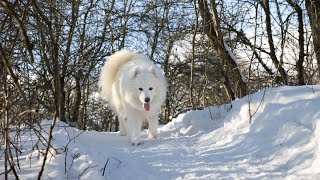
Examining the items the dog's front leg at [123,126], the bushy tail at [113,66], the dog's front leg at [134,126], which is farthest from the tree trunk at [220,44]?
the dog's front leg at [134,126]

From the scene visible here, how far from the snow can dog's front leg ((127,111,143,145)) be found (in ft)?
0.73

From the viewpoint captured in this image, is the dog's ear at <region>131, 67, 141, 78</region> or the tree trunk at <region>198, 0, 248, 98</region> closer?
the dog's ear at <region>131, 67, 141, 78</region>

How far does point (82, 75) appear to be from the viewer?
49.0 ft

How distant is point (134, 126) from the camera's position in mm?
6129

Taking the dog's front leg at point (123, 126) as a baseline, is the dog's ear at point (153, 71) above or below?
above

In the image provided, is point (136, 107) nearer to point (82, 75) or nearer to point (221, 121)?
point (221, 121)

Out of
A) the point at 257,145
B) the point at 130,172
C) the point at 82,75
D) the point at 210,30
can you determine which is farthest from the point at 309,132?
the point at 82,75

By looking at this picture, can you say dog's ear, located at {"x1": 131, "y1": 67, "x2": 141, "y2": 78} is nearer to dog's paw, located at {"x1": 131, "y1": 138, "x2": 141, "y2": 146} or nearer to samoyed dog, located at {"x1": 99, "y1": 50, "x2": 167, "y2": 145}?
samoyed dog, located at {"x1": 99, "y1": 50, "x2": 167, "y2": 145}

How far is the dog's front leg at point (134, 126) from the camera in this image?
19.3ft

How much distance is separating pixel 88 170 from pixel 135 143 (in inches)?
95.7

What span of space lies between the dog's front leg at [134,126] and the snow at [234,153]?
222 millimetres

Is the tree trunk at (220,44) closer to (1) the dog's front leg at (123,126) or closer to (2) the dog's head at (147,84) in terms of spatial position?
(2) the dog's head at (147,84)

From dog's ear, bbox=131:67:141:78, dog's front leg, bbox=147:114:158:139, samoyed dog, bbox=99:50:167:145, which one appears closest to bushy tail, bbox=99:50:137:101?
samoyed dog, bbox=99:50:167:145

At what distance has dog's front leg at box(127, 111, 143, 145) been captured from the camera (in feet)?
19.3
